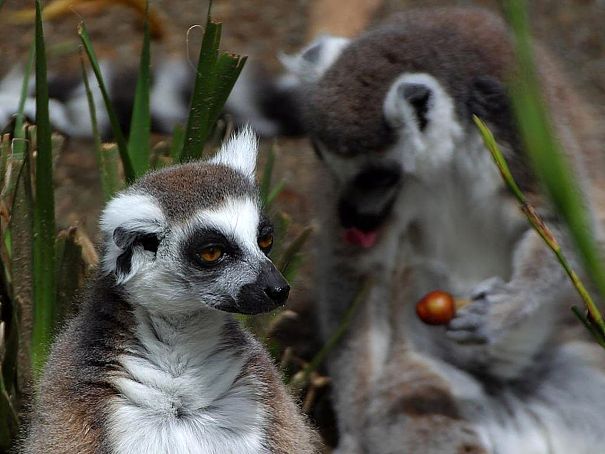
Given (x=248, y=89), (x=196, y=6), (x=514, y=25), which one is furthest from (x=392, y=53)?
(x=196, y=6)

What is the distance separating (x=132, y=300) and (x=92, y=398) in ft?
0.91

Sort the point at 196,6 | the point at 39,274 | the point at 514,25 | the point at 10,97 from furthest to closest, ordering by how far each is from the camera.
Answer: the point at 196,6 < the point at 10,97 < the point at 39,274 < the point at 514,25

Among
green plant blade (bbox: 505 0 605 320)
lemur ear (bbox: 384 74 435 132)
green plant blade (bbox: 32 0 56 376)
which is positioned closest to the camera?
green plant blade (bbox: 505 0 605 320)

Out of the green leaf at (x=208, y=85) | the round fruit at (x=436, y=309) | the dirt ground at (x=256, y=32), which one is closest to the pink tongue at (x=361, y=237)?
the round fruit at (x=436, y=309)

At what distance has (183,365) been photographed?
281 centimetres

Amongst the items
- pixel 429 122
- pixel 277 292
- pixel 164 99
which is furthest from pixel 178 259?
pixel 164 99

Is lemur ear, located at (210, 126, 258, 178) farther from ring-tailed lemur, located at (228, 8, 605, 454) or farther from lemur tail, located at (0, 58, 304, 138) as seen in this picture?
lemur tail, located at (0, 58, 304, 138)

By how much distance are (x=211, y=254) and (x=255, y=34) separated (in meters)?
4.55

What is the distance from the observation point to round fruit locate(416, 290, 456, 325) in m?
4.25

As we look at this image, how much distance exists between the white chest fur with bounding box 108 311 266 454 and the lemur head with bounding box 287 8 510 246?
5.29 ft

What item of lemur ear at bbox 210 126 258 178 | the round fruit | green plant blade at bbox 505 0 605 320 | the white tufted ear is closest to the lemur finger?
the round fruit

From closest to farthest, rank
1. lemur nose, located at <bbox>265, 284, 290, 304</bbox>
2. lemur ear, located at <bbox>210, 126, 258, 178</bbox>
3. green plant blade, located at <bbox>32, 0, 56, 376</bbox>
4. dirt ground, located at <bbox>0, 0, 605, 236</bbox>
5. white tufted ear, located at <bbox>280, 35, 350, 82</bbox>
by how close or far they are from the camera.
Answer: lemur nose, located at <bbox>265, 284, 290, 304</bbox> < lemur ear, located at <bbox>210, 126, 258, 178</bbox> < green plant blade, located at <bbox>32, 0, 56, 376</bbox> < white tufted ear, located at <bbox>280, 35, 350, 82</bbox> < dirt ground, located at <bbox>0, 0, 605, 236</bbox>

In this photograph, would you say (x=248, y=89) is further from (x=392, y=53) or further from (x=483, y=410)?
(x=483, y=410)

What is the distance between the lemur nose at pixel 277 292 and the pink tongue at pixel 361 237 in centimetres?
183
